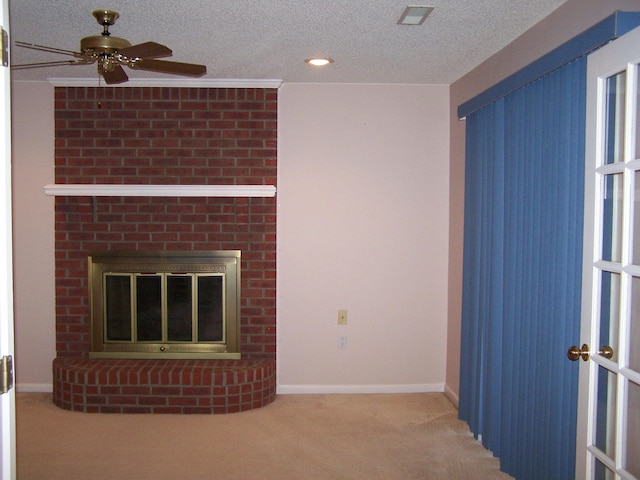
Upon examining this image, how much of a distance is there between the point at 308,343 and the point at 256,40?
2.27m

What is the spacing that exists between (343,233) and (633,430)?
8.66 feet

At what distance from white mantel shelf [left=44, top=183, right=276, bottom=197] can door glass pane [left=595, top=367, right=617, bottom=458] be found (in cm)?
255

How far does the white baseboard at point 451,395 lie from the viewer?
13.2ft

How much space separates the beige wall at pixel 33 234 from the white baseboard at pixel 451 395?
120 inches

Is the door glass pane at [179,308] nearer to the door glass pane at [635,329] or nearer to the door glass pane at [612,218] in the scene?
the door glass pane at [612,218]

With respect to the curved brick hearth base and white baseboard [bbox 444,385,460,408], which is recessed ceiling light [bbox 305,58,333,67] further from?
white baseboard [bbox 444,385,460,408]

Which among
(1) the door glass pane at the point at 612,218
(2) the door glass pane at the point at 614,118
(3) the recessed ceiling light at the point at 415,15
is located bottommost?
(1) the door glass pane at the point at 612,218

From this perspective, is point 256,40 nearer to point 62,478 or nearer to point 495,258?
point 495,258

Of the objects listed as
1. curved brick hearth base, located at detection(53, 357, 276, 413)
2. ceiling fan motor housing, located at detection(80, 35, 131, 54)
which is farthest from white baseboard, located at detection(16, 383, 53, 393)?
ceiling fan motor housing, located at detection(80, 35, 131, 54)

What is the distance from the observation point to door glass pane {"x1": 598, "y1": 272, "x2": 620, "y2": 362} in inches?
78.3

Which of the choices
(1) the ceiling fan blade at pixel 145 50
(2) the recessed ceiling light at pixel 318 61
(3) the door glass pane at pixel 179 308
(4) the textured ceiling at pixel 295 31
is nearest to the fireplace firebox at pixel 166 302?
(3) the door glass pane at pixel 179 308

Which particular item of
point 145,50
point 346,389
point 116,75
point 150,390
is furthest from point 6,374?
point 346,389

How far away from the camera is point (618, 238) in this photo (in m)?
2.00

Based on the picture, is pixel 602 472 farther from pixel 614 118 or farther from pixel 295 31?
pixel 295 31
